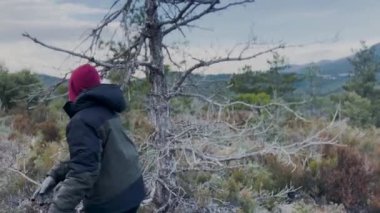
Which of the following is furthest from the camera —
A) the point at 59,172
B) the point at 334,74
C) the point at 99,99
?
the point at 334,74

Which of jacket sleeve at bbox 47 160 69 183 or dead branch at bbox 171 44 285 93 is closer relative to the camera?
jacket sleeve at bbox 47 160 69 183

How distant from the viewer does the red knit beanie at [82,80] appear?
5254mm

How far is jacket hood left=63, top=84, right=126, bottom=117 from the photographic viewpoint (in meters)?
5.10

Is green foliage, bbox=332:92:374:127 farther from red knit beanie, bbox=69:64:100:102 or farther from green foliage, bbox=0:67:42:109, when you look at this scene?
red knit beanie, bbox=69:64:100:102

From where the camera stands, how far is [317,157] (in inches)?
430

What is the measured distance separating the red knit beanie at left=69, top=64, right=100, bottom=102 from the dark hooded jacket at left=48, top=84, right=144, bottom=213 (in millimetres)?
89

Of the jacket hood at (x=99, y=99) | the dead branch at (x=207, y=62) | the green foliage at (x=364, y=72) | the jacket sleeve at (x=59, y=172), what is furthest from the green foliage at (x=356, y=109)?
the jacket hood at (x=99, y=99)

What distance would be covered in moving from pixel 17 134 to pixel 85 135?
917 cm

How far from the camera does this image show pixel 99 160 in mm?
4945

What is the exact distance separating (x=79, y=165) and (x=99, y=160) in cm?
14

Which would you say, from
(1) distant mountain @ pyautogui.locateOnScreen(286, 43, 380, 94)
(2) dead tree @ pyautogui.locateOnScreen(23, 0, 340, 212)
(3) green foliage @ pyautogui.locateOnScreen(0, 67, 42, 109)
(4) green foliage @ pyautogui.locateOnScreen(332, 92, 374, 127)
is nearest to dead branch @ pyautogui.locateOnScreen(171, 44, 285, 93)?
(2) dead tree @ pyautogui.locateOnScreen(23, 0, 340, 212)

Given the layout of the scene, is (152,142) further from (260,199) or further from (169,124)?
(260,199)

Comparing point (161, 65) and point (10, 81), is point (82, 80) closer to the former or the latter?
point (161, 65)

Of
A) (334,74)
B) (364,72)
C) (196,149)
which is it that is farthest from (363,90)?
(196,149)
